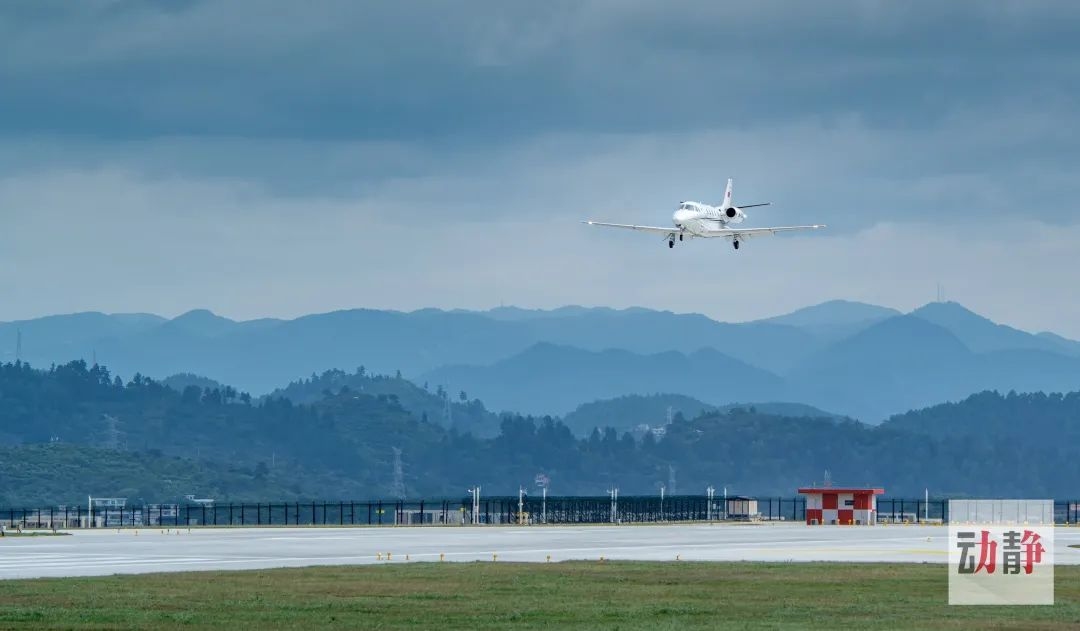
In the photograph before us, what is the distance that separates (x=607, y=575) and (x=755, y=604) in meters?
13.5

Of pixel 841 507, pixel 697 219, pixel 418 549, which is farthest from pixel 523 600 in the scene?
pixel 841 507

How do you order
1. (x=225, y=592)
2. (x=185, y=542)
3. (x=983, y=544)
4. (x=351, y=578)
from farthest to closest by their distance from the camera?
(x=185, y=542), (x=983, y=544), (x=351, y=578), (x=225, y=592)

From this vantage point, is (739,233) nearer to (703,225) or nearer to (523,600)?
(703,225)

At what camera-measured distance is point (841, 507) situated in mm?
169625

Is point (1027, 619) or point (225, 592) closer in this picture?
point (1027, 619)

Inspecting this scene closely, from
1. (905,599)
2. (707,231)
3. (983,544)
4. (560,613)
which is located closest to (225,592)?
(560,613)

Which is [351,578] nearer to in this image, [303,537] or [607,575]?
[607,575]

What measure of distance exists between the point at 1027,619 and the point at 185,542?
65574mm

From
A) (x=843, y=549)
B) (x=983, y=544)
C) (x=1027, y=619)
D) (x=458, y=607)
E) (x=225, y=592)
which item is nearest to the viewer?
(x=1027, y=619)

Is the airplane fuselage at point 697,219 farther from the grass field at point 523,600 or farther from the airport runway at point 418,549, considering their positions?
the grass field at point 523,600

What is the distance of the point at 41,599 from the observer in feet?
193

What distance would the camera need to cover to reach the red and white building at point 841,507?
553ft

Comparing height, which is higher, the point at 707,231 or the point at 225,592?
the point at 707,231

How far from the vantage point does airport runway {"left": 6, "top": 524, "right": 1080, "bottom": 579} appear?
80938mm
